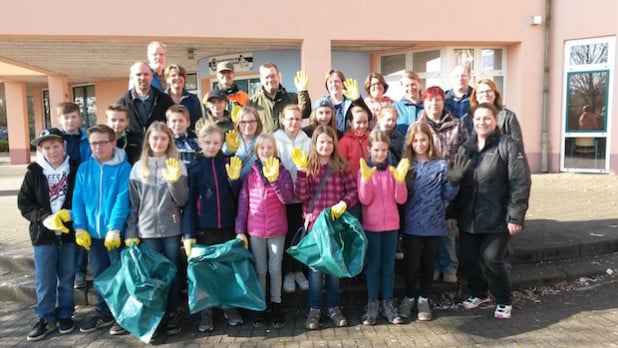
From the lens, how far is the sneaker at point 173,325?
12.3 ft

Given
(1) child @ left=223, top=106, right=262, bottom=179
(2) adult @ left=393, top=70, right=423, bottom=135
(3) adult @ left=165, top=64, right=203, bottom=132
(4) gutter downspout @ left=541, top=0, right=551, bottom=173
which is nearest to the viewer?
(1) child @ left=223, top=106, right=262, bottom=179

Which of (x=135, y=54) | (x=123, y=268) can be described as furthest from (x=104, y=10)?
(x=123, y=268)

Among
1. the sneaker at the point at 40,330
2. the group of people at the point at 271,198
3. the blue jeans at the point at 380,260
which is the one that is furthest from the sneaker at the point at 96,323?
the blue jeans at the point at 380,260

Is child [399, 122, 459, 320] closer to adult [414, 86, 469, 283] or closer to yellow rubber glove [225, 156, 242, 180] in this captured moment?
adult [414, 86, 469, 283]

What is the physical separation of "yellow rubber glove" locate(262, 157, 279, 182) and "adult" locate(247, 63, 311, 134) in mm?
979

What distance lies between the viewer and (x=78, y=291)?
4.34 metres

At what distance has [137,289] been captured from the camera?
342cm

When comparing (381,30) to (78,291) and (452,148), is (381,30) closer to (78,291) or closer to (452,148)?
(452,148)

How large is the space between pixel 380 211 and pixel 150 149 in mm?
1927

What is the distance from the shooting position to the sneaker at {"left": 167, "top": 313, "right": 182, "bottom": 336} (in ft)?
12.3

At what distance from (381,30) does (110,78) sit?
1410cm

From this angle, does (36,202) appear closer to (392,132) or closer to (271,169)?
(271,169)

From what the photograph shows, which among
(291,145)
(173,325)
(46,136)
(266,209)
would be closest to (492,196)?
(291,145)

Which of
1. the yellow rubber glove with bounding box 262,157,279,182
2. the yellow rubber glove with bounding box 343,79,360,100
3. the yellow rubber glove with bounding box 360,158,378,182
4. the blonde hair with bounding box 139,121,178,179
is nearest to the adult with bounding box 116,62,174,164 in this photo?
the blonde hair with bounding box 139,121,178,179
